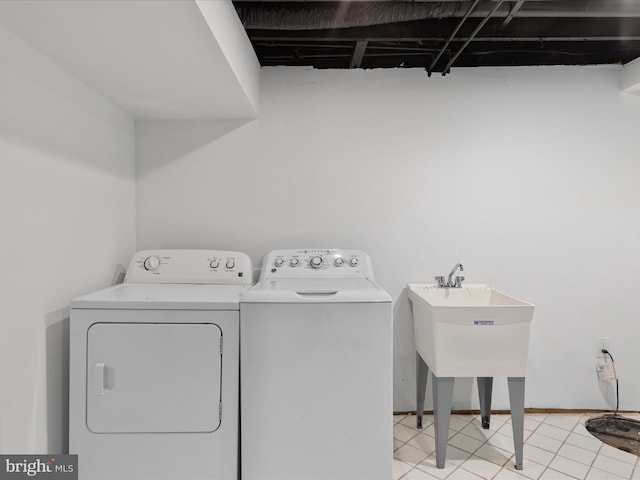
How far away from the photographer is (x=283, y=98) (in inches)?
94.9

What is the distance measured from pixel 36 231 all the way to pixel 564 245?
285cm

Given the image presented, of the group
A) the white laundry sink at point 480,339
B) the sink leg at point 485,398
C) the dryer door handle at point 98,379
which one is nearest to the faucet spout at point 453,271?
the white laundry sink at point 480,339

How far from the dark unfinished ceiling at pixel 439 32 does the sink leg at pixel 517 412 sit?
5.76 feet

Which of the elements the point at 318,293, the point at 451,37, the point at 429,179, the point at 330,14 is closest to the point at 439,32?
the point at 451,37

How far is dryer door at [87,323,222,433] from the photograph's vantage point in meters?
1.59

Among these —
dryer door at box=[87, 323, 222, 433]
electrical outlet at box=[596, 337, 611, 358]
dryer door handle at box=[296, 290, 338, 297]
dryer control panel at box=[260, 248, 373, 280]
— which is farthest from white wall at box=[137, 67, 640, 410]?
dryer door at box=[87, 323, 222, 433]

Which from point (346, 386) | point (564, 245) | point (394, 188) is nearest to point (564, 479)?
point (346, 386)

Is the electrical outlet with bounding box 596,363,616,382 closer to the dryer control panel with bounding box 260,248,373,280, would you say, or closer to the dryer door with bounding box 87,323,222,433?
the dryer control panel with bounding box 260,248,373,280

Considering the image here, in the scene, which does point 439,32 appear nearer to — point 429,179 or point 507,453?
point 429,179

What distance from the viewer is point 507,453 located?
6.58 ft

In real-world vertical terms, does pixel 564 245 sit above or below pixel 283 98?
below

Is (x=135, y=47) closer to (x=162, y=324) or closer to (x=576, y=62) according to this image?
(x=162, y=324)

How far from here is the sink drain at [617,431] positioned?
207 cm

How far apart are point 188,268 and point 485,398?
188cm
